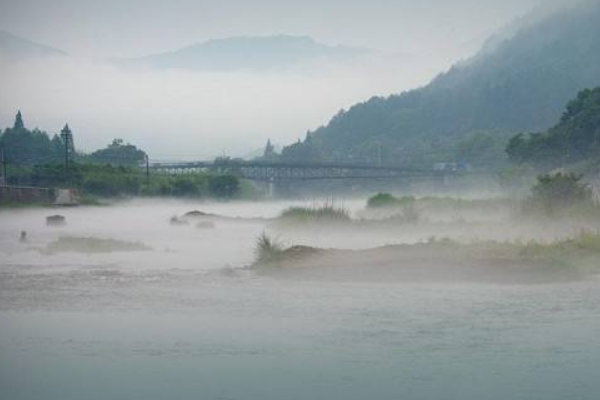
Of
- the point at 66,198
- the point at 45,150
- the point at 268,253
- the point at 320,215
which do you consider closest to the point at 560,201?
the point at 320,215

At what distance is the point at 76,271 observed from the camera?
130 feet

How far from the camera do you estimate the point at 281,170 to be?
17950 centimetres

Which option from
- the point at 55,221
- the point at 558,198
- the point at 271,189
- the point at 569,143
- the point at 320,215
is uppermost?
the point at 569,143

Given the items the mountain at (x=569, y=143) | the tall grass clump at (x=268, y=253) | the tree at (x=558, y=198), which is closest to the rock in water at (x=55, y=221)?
the tall grass clump at (x=268, y=253)

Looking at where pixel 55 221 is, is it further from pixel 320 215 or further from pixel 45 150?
pixel 45 150

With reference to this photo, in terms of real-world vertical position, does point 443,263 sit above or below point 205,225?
above

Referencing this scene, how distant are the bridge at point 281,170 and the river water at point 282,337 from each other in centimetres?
11152

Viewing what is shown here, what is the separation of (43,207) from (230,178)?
181 ft

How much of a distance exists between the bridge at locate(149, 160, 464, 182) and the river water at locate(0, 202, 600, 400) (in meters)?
112

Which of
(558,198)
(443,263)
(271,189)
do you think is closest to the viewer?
(443,263)

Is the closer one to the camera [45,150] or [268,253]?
[268,253]

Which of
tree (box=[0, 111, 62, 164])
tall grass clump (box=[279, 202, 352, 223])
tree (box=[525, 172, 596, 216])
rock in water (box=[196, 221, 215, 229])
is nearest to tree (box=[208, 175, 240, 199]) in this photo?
tree (box=[0, 111, 62, 164])

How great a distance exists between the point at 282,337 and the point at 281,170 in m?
155

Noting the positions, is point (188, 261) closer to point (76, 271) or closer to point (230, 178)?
point (76, 271)
